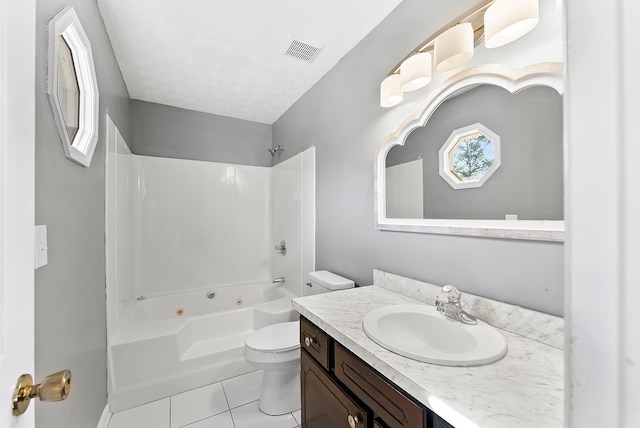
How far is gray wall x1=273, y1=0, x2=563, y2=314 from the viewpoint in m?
0.98

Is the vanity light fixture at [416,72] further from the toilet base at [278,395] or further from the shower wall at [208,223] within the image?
the toilet base at [278,395]

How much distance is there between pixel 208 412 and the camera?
1.76 metres

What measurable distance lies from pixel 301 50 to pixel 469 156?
1417 millimetres

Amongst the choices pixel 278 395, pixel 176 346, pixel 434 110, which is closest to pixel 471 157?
pixel 434 110

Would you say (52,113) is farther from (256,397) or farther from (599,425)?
(256,397)

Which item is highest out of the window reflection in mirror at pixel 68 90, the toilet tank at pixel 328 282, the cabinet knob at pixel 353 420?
the window reflection in mirror at pixel 68 90

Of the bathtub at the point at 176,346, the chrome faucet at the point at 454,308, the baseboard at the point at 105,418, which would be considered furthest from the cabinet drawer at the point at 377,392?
the baseboard at the point at 105,418

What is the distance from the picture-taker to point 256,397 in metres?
1.90

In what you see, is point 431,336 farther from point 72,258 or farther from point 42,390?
point 72,258

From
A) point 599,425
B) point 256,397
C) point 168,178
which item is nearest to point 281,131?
point 168,178

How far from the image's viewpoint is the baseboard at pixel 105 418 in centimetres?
157

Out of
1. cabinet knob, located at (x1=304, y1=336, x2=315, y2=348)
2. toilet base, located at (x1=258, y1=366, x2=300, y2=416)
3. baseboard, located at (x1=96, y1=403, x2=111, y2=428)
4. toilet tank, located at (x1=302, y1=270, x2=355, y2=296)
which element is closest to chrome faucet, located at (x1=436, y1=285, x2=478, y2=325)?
cabinet knob, located at (x1=304, y1=336, x2=315, y2=348)

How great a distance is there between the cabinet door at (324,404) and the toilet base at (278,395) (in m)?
0.51

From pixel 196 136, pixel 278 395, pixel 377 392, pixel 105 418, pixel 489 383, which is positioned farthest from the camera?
pixel 196 136
